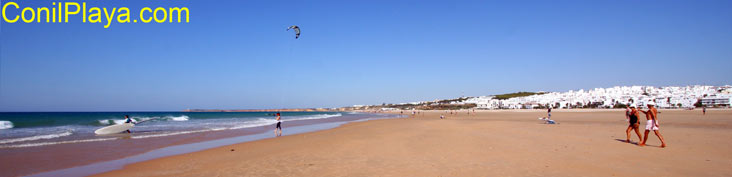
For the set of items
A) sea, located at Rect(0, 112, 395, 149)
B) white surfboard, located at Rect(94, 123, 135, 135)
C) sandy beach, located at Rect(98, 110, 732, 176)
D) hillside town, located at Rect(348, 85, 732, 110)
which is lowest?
sea, located at Rect(0, 112, 395, 149)

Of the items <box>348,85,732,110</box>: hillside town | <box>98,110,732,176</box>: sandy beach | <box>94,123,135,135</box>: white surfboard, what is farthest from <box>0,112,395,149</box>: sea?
<box>348,85,732,110</box>: hillside town

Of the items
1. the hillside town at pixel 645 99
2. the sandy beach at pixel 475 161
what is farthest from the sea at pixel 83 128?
the hillside town at pixel 645 99

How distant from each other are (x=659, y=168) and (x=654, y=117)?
4.05 meters

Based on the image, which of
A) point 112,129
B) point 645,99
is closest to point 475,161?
point 112,129

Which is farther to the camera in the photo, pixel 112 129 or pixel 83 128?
pixel 83 128

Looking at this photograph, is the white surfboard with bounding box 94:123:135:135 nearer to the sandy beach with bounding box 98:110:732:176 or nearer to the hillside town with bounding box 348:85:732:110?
the sandy beach with bounding box 98:110:732:176

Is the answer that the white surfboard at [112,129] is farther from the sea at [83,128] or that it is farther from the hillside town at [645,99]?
the hillside town at [645,99]

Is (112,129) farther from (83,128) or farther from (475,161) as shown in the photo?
(475,161)

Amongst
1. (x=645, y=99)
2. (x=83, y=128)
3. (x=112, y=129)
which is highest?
(x=645, y=99)

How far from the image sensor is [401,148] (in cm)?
977

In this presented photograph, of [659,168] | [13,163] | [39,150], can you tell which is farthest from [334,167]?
[39,150]

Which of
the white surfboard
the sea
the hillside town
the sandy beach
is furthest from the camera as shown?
the hillside town

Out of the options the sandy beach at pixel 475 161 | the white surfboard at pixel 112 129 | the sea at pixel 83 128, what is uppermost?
the white surfboard at pixel 112 129

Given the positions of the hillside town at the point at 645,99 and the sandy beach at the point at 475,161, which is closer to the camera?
the sandy beach at the point at 475,161
